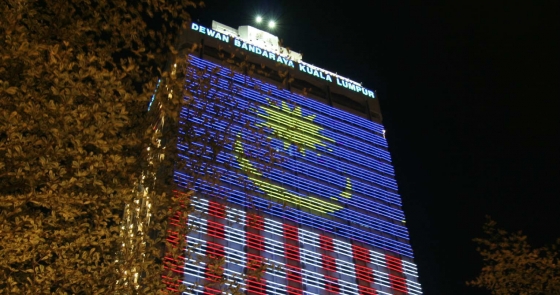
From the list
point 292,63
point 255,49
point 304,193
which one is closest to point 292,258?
point 304,193

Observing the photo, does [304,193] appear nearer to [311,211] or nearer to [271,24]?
[311,211]

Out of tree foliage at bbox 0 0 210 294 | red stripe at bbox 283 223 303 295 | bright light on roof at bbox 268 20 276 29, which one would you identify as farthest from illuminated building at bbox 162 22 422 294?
tree foliage at bbox 0 0 210 294

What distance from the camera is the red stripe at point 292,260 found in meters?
25.6

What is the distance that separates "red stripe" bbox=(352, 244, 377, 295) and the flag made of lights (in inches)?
2.2

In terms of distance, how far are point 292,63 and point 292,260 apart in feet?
52.5

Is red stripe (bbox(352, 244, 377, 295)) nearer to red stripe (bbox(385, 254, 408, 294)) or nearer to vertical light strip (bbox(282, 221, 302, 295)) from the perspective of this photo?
red stripe (bbox(385, 254, 408, 294))

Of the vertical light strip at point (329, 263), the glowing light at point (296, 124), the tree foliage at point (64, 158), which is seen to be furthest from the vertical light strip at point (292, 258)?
the tree foliage at point (64, 158)

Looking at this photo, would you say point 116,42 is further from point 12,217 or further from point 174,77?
point 12,217

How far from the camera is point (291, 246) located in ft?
90.6

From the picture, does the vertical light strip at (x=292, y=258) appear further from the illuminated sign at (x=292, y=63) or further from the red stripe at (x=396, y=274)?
the illuminated sign at (x=292, y=63)

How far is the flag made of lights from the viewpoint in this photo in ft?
82.6

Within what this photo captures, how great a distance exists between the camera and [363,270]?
94.5ft

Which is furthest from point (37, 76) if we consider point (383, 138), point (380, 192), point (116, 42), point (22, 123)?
point (383, 138)

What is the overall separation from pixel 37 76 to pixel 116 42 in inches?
79.6
